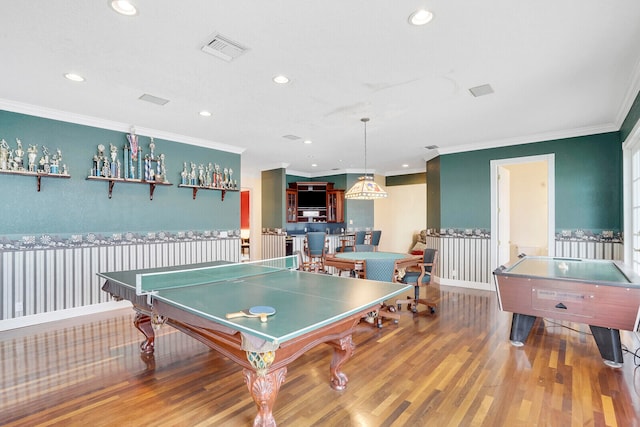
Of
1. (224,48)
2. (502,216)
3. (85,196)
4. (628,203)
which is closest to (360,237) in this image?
(502,216)

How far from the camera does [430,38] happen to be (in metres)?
2.43

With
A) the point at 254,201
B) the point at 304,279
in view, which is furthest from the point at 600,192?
the point at 254,201

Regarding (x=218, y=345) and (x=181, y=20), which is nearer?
(x=218, y=345)

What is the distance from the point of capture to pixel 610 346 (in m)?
2.80

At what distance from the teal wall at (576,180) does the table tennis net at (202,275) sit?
4122mm

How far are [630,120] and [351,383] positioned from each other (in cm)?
438

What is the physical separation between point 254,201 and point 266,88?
6.06m

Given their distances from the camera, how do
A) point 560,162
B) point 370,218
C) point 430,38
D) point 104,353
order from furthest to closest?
point 370,218, point 560,162, point 104,353, point 430,38

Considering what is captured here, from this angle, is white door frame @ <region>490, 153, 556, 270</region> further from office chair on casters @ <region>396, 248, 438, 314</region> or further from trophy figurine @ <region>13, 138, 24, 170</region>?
trophy figurine @ <region>13, 138, 24, 170</region>

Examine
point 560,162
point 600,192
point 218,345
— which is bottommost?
point 218,345

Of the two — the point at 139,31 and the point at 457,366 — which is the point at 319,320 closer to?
the point at 457,366

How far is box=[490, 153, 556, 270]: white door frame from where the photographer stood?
517cm

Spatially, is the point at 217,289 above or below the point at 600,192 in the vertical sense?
below

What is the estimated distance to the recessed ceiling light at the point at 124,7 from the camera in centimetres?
204
